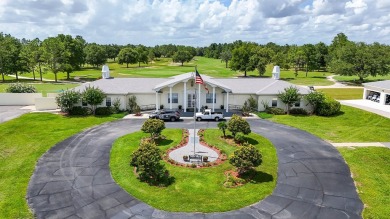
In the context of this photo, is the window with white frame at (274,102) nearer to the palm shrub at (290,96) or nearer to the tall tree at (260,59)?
the palm shrub at (290,96)

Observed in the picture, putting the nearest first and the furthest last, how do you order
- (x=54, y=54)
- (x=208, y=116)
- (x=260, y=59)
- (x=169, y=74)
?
1. (x=208, y=116)
2. (x=54, y=54)
3. (x=260, y=59)
4. (x=169, y=74)

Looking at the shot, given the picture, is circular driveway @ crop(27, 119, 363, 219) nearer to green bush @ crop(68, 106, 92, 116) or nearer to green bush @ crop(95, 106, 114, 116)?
green bush @ crop(95, 106, 114, 116)

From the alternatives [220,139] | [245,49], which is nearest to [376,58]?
[245,49]

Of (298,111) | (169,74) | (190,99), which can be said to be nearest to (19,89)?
(190,99)

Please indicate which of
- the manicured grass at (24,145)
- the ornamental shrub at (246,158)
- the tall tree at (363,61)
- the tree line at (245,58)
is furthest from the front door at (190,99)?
the tall tree at (363,61)

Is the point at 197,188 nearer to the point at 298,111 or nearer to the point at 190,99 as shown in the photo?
the point at 190,99

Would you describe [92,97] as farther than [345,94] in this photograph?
No

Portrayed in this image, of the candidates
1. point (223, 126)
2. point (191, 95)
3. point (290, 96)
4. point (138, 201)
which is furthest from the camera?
point (191, 95)

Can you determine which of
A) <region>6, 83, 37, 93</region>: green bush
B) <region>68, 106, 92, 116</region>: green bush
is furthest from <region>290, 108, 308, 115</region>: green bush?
<region>6, 83, 37, 93</region>: green bush
